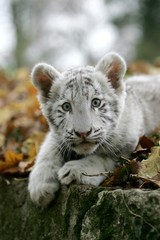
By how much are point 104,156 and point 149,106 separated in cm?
140

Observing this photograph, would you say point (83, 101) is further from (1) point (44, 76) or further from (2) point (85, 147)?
(1) point (44, 76)

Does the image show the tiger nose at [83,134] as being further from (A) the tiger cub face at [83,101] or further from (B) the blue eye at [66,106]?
(B) the blue eye at [66,106]

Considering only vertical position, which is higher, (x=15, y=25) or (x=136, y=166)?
(x=15, y=25)

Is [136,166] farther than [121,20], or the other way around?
[121,20]

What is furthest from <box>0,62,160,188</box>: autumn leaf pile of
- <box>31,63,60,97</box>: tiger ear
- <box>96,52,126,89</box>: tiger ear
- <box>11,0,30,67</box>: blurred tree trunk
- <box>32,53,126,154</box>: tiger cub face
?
<box>11,0,30,67</box>: blurred tree trunk

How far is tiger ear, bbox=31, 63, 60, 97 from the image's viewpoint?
4781 mm

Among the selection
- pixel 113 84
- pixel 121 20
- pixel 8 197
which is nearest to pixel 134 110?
pixel 113 84

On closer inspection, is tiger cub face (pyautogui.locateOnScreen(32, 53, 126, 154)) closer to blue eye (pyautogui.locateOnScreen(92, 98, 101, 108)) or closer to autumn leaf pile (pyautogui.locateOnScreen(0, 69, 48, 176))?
blue eye (pyautogui.locateOnScreen(92, 98, 101, 108))

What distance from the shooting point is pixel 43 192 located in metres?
→ 4.40

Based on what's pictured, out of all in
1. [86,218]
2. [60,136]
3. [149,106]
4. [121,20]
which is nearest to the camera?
[86,218]

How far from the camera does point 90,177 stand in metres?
4.18

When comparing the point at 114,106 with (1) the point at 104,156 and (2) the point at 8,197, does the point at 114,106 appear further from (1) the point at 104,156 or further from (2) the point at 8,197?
(2) the point at 8,197

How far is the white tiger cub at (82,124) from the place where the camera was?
423 cm

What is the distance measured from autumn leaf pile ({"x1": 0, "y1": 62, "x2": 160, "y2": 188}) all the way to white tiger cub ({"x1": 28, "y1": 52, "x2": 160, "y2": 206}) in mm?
213
